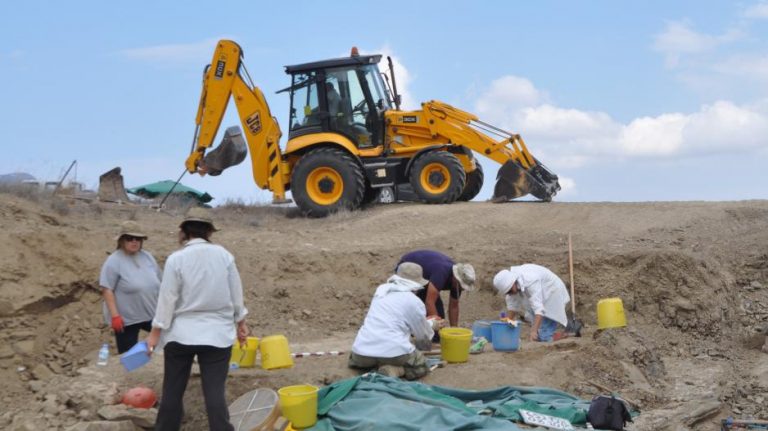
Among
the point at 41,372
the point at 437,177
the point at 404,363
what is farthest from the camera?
the point at 437,177

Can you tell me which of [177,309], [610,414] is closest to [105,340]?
[177,309]

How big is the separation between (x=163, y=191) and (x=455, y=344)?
39.2 ft

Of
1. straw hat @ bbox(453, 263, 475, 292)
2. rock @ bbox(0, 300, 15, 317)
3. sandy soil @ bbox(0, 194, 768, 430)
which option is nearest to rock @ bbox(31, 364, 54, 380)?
sandy soil @ bbox(0, 194, 768, 430)

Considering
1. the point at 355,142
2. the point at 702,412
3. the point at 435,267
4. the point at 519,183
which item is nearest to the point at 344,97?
the point at 355,142

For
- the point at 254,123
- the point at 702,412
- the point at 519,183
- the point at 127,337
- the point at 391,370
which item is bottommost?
the point at 702,412

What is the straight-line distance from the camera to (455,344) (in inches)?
326

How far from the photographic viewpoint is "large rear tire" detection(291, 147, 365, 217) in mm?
15922

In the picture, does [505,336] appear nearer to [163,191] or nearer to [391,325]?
[391,325]

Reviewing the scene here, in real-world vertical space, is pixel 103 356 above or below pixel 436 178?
below

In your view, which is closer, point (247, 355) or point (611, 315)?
point (247, 355)

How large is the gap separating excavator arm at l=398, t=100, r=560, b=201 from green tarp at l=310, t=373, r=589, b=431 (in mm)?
8803

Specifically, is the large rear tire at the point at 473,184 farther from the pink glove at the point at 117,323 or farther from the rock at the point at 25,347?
the pink glove at the point at 117,323

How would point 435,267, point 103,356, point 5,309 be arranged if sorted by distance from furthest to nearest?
1. point 435,267
2. point 5,309
3. point 103,356

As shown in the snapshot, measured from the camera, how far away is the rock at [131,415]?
21.5ft
